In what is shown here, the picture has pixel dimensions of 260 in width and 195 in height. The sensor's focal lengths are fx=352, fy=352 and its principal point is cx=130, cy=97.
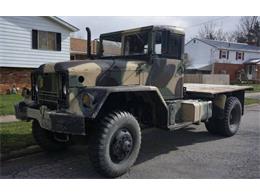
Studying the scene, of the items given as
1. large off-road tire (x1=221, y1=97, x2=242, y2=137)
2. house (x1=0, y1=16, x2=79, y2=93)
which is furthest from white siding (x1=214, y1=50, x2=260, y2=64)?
large off-road tire (x1=221, y1=97, x2=242, y2=137)

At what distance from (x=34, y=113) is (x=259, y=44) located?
53.9 m

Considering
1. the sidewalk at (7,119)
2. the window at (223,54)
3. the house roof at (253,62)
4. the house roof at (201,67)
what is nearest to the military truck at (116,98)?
the sidewalk at (7,119)

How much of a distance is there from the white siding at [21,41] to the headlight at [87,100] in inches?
532

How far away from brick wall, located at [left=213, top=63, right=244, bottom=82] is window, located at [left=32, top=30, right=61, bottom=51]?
89.8 feet

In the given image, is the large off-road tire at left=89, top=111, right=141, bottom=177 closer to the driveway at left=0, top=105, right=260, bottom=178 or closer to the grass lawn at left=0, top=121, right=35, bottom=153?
the driveway at left=0, top=105, right=260, bottom=178

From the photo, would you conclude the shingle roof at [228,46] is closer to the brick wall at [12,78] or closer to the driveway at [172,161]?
the brick wall at [12,78]

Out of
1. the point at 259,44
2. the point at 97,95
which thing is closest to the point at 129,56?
the point at 97,95

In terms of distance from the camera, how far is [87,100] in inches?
194

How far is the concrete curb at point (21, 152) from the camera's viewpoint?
601 centimetres

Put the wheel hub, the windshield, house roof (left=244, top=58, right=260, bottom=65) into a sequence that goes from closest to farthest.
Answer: the wheel hub → the windshield → house roof (left=244, top=58, right=260, bottom=65)

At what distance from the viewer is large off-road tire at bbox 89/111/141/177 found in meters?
4.93

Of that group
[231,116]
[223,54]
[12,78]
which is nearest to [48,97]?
[231,116]

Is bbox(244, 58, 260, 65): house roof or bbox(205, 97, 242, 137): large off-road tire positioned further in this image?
bbox(244, 58, 260, 65): house roof

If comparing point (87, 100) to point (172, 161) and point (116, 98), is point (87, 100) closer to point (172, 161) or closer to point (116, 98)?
point (116, 98)
